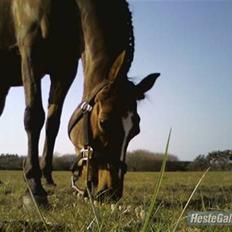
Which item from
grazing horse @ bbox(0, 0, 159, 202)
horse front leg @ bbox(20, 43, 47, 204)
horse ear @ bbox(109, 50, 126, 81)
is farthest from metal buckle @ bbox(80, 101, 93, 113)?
horse front leg @ bbox(20, 43, 47, 204)

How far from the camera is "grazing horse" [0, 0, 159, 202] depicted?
4.23 meters

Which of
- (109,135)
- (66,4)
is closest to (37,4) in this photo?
(66,4)

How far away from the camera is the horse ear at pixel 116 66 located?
449 cm

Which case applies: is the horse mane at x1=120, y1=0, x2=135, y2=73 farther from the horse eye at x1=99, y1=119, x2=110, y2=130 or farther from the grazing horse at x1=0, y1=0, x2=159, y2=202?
the horse eye at x1=99, y1=119, x2=110, y2=130

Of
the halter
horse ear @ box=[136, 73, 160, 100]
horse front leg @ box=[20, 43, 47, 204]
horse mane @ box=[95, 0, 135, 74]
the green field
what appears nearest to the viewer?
the green field

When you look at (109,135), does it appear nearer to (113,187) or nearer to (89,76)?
(113,187)

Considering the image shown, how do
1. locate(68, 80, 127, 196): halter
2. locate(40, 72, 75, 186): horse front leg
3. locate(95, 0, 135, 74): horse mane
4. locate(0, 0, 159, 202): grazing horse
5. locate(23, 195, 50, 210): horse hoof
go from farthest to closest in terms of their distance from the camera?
locate(40, 72, 75, 186): horse front leg, locate(95, 0, 135, 74): horse mane, locate(68, 80, 127, 196): halter, locate(0, 0, 159, 202): grazing horse, locate(23, 195, 50, 210): horse hoof

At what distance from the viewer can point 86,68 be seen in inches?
199

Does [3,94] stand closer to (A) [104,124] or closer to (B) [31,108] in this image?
(B) [31,108]

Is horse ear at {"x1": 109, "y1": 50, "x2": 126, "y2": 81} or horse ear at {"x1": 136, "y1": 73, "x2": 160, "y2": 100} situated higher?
horse ear at {"x1": 109, "y1": 50, "x2": 126, "y2": 81}

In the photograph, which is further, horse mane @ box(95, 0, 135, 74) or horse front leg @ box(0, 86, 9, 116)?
horse front leg @ box(0, 86, 9, 116)

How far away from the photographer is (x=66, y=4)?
5.30 meters

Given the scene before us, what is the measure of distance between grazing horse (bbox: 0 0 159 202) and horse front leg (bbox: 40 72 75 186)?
14 millimetres

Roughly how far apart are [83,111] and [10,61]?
196 centimetres
